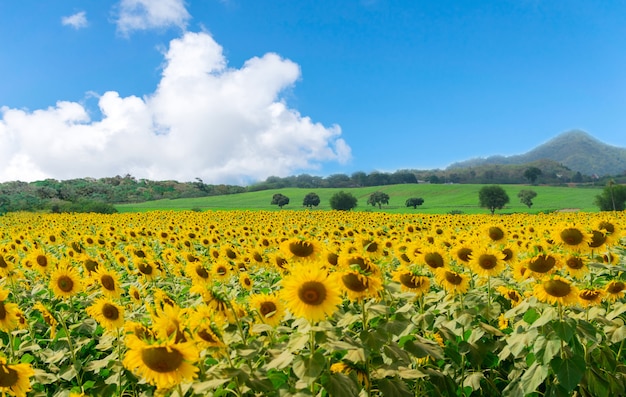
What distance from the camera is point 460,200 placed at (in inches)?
4321

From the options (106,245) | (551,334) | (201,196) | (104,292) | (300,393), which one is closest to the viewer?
(300,393)

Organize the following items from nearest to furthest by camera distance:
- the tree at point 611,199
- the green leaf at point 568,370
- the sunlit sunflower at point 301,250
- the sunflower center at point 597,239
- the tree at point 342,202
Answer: the green leaf at point 568,370, the sunlit sunflower at point 301,250, the sunflower center at point 597,239, the tree at point 611,199, the tree at point 342,202

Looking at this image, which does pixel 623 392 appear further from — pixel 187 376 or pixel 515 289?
pixel 187 376

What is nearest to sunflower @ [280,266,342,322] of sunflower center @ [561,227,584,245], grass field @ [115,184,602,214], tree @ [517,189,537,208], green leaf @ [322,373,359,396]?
green leaf @ [322,373,359,396]

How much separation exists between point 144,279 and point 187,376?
19.7ft

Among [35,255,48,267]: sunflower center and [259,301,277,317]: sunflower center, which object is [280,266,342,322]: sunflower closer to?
[259,301,277,317]: sunflower center

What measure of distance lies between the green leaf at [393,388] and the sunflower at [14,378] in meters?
2.81

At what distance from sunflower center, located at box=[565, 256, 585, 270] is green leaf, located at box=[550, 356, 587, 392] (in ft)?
6.66

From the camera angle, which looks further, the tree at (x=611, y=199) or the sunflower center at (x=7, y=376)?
the tree at (x=611, y=199)

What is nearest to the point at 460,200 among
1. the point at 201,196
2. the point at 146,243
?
the point at 201,196

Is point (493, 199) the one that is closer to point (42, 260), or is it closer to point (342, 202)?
point (342, 202)

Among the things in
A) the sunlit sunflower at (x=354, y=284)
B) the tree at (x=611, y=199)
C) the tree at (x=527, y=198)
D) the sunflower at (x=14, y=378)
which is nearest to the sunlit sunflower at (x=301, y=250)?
the sunlit sunflower at (x=354, y=284)

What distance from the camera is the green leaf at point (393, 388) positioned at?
3604mm

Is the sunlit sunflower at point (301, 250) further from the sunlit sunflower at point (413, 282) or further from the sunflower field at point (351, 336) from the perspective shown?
the sunlit sunflower at point (413, 282)
